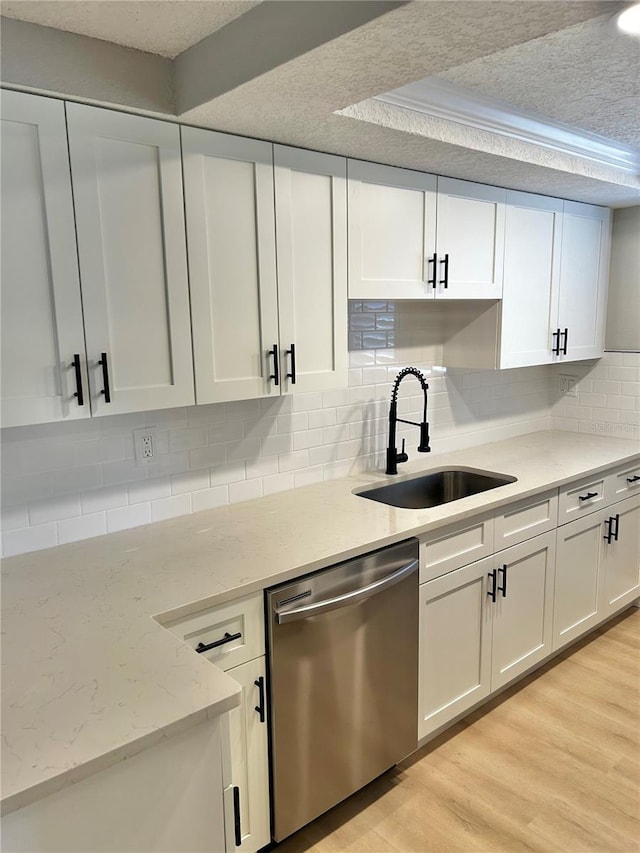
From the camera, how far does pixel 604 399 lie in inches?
150

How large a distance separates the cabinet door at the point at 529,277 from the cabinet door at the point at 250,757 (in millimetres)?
1985

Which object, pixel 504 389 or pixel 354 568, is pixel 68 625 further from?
pixel 504 389

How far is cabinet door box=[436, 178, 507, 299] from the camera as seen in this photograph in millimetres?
2666

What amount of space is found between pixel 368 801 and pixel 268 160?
2.22m

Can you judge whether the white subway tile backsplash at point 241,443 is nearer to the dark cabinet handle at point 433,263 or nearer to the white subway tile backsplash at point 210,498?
the white subway tile backsplash at point 210,498

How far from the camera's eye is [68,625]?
1.56 meters

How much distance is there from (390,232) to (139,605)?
1639 mm

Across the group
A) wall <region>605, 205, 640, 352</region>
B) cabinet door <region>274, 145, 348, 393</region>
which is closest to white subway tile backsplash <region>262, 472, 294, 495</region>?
cabinet door <region>274, 145, 348, 393</region>

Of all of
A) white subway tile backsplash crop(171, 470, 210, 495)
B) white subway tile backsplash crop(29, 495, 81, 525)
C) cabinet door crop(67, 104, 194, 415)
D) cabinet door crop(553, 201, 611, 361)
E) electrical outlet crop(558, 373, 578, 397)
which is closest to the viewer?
cabinet door crop(67, 104, 194, 415)

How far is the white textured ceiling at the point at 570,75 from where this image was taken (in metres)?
1.79

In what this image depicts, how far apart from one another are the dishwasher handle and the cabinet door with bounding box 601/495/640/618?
1.58 metres

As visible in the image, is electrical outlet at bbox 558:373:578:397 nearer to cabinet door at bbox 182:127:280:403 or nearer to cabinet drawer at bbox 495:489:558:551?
cabinet drawer at bbox 495:489:558:551

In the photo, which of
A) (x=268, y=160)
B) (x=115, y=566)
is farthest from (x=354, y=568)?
(x=268, y=160)

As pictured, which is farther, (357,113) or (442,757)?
(442,757)
